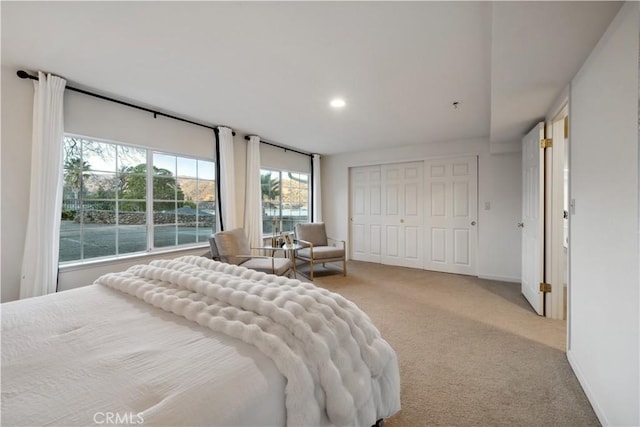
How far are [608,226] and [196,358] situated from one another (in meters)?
2.09

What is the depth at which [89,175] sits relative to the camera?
2.87 meters

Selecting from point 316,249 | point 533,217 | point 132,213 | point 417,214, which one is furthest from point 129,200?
point 533,217

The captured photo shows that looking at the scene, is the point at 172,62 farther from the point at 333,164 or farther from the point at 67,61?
the point at 333,164

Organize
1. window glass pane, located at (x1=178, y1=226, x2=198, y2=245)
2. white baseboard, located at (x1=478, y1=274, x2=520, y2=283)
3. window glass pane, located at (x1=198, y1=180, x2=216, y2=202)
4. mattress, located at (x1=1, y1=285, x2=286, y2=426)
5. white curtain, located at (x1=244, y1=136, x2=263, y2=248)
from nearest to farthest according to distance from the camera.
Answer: mattress, located at (x1=1, y1=285, x2=286, y2=426)
window glass pane, located at (x1=178, y1=226, x2=198, y2=245)
window glass pane, located at (x1=198, y1=180, x2=216, y2=202)
white baseboard, located at (x1=478, y1=274, x2=520, y2=283)
white curtain, located at (x1=244, y1=136, x2=263, y2=248)

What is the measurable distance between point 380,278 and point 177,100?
3.75 meters

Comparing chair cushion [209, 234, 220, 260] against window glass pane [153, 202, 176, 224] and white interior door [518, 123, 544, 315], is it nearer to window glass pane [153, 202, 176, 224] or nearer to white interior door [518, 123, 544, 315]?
window glass pane [153, 202, 176, 224]

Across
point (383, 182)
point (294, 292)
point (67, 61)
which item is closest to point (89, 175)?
point (67, 61)

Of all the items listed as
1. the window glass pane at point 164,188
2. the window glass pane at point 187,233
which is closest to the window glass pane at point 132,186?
the window glass pane at point 164,188

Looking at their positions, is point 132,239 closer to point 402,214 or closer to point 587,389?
point 587,389

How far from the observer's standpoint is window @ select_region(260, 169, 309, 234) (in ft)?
16.6

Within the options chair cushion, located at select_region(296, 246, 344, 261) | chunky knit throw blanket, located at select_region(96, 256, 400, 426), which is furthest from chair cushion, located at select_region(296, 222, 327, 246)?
chunky knit throw blanket, located at select_region(96, 256, 400, 426)

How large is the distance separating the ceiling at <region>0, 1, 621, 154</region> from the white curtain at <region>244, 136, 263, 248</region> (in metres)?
1.15

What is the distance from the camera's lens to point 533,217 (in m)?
3.12

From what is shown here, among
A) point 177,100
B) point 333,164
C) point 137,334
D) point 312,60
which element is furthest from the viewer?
point 333,164
